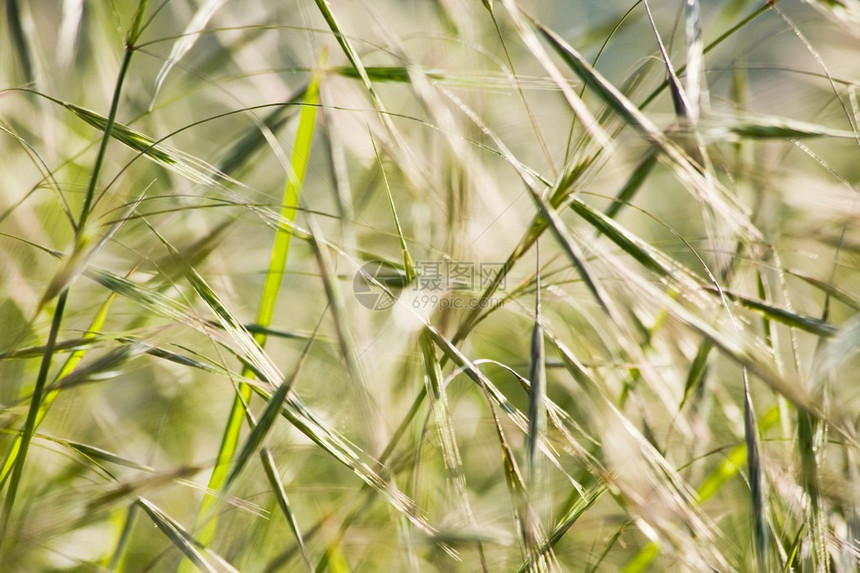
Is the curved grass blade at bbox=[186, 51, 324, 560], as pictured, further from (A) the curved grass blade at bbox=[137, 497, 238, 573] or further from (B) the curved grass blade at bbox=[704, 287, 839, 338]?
(B) the curved grass blade at bbox=[704, 287, 839, 338]

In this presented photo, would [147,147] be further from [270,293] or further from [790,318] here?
[790,318]

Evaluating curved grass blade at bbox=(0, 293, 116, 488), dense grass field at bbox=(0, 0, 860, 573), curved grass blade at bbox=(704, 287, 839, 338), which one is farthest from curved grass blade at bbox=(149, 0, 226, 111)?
curved grass blade at bbox=(704, 287, 839, 338)

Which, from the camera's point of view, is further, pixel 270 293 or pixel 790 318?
pixel 270 293

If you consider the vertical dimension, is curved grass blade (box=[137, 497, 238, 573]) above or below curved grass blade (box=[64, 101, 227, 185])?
below

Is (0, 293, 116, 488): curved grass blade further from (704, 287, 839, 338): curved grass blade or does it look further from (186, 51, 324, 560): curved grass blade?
(704, 287, 839, 338): curved grass blade

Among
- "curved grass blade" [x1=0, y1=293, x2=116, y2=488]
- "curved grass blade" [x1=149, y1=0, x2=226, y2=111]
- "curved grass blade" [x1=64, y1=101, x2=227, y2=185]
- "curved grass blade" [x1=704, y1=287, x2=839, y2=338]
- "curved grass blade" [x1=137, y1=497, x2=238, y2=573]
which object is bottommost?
"curved grass blade" [x1=137, y1=497, x2=238, y2=573]

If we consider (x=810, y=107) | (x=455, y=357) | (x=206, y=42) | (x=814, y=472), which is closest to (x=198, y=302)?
(x=455, y=357)

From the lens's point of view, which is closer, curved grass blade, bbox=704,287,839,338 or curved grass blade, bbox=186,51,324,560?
curved grass blade, bbox=704,287,839,338

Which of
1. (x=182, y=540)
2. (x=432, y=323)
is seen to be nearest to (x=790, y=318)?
(x=432, y=323)
